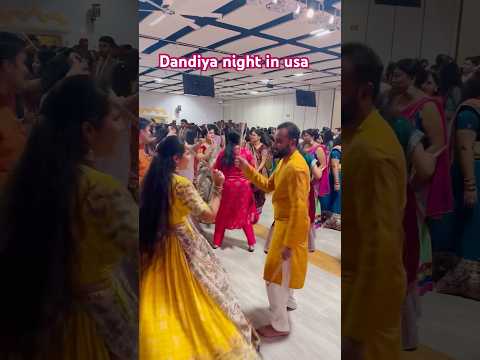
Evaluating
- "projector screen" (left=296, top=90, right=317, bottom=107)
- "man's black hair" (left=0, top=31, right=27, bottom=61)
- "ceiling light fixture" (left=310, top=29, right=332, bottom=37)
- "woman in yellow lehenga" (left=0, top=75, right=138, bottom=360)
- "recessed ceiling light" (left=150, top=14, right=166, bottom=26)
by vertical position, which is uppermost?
"ceiling light fixture" (left=310, top=29, right=332, bottom=37)

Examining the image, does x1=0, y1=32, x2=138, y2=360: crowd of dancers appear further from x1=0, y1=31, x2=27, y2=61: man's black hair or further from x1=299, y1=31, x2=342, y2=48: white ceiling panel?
x1=299, y1=31, x2=342, y2=48: white ceiling panel

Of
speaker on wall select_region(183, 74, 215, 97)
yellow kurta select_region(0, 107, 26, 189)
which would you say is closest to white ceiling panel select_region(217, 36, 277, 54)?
speaker on wall select_region(183, 74, 215, 97)

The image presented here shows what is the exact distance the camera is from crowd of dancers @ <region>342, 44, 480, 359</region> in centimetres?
110

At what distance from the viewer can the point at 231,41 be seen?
6.65 feet

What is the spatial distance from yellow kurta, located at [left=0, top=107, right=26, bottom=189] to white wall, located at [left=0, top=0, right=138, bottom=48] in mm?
255

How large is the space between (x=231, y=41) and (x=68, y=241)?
60.7 inches

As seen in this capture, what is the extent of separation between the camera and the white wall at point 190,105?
1505mm

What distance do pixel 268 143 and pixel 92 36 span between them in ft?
5.42

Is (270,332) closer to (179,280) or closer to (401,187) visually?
(179,280)

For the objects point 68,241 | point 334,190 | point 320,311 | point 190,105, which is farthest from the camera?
point 334,190

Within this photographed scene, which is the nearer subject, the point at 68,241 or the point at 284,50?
the point at 68,241

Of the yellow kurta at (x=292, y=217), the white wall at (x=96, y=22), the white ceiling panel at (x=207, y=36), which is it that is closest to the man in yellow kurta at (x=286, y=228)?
the yellow kurta at (x=292, y=217)

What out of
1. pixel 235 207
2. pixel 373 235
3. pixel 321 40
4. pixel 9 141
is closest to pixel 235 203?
pixel 235 207

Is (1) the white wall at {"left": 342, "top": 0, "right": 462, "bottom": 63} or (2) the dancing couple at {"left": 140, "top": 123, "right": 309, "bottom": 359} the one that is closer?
(1) the white wall at {"left": 342, "top": 0, "right": 462, "bottom": 63}
